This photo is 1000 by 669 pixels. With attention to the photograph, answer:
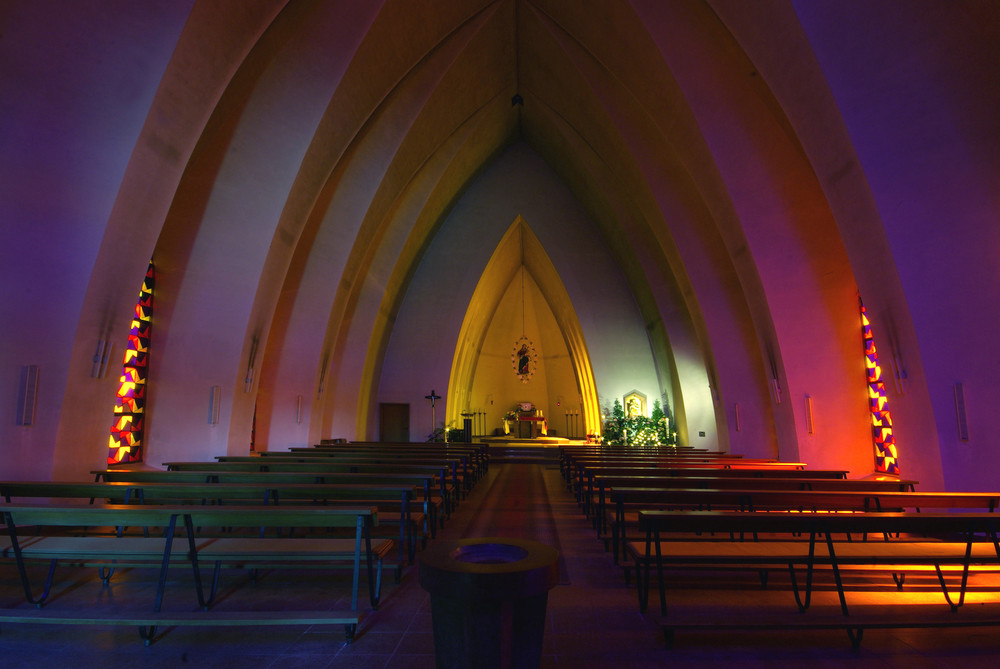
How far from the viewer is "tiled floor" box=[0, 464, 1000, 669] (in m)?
2.85

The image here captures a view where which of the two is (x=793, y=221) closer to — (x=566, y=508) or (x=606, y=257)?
(x=566, y=508)

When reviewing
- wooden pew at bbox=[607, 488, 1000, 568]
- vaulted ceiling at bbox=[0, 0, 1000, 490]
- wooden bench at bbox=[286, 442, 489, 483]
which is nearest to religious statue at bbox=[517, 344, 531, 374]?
vaulted ceiling at bbox=[0, 0, 1000, 490]

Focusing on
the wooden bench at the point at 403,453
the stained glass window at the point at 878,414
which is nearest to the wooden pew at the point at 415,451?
the wooden bench at the point at 403,453

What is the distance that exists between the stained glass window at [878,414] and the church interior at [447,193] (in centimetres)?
4

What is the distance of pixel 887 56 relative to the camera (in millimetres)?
5250

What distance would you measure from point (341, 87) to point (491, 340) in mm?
17826

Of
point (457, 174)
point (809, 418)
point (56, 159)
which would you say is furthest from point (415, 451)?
A: point (457, 174)

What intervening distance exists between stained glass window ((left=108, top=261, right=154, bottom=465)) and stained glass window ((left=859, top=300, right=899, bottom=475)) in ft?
36.6

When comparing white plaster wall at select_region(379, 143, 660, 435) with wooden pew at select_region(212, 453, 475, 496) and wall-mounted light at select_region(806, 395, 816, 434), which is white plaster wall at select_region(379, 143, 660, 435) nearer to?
wooden pew at select_region(212, 453, 475, 496)

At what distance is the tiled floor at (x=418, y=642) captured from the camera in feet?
9.36

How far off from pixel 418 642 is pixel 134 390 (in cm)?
794

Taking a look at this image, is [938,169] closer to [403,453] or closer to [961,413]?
[961,413]

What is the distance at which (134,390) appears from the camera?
8922mm

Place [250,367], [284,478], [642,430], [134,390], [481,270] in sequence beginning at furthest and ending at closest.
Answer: [481,270] < [642,430] < [250,367] < [134,390] < [284,478]
